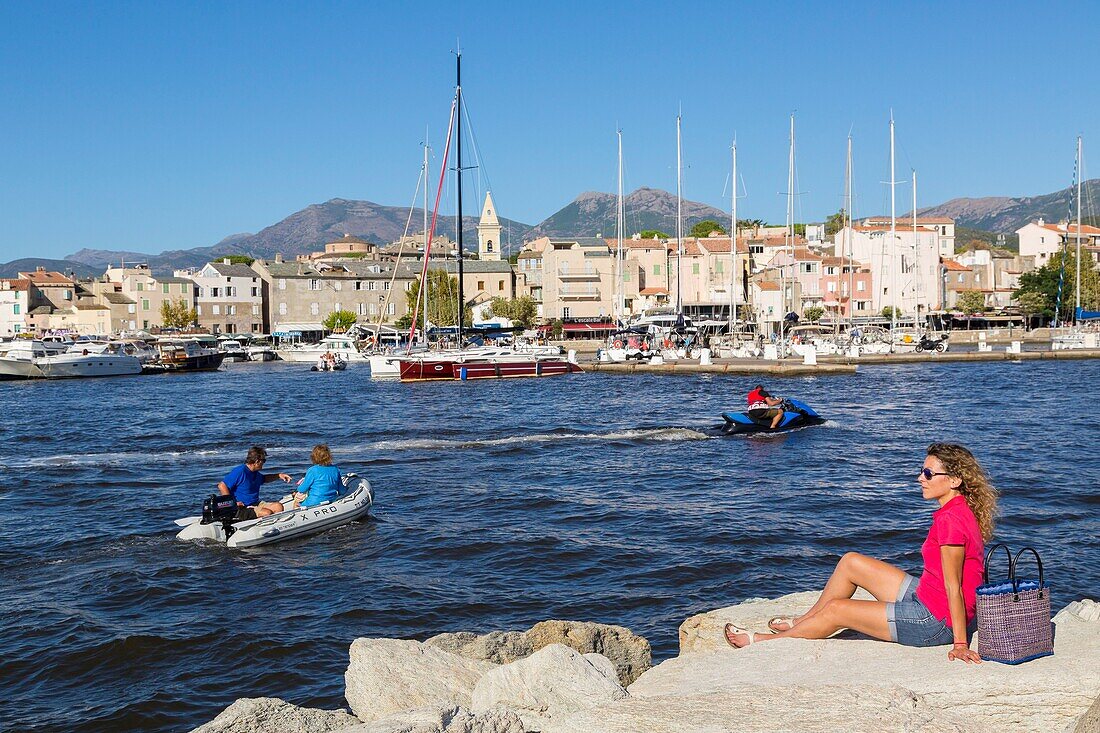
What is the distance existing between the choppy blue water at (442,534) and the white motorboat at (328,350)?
46.8 meters

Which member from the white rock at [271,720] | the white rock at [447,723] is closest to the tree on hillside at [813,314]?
the white rock at [271,720]

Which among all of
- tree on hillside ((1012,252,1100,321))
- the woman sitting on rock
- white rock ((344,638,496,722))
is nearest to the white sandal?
the woman sitting on rock

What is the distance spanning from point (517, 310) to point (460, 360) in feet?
163

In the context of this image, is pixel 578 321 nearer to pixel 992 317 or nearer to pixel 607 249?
pixel 607 249

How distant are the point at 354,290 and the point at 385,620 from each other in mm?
105133

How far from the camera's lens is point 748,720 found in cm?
612

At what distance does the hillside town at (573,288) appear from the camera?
10350 cm

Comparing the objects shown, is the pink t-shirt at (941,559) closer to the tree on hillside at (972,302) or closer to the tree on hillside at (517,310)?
the tree on hillside at (517,310)

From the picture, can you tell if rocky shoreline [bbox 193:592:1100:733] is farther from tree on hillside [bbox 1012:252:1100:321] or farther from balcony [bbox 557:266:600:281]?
balcony [bbox 557:266:600:281]

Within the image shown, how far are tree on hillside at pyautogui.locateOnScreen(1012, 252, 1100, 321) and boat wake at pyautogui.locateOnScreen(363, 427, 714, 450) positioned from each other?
78194 mm

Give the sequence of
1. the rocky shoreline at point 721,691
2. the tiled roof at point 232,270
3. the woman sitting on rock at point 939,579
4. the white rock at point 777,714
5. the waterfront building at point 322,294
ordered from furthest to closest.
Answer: the waterfront building at point 322,294 < the tiled roof at point 232,270 < the woman sitting on rock at point 939,579 < the rocky shoreline at point 721,691 < the white rock at point 777,714

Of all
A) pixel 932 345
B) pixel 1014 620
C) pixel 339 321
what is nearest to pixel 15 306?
pixel 339 321

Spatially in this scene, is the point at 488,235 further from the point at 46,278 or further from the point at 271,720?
the point at 271,720

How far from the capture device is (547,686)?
23.8ft
